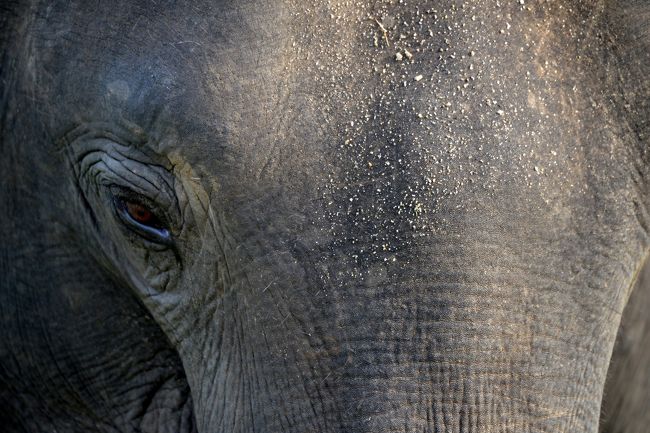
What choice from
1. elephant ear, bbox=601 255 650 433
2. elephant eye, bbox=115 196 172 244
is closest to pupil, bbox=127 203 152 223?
elephant eye, bbox=115 196 172 244

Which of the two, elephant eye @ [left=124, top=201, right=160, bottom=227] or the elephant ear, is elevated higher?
elephant eye @ [left=124, top=201, right=160, bottom=227]

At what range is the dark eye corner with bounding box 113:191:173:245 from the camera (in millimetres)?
2443

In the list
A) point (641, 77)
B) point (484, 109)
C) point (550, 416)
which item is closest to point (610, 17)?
point (641, 77)

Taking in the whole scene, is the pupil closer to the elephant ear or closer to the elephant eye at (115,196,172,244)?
the elephant eye at (115,196,172,244)

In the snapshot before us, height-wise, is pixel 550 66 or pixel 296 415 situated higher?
pixel 550 66

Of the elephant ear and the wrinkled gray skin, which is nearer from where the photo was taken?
the wrinkled gray skin

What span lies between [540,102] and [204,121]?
1.87 ft

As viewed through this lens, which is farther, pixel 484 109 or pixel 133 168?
pixel 133 168

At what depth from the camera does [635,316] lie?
2.79 metres

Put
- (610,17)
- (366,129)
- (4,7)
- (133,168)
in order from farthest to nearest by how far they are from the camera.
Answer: (4,7) → (133,168) → (610,17) → (366,129)

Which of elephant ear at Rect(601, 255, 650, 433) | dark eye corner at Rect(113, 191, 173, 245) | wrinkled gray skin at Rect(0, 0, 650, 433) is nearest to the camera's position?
wrinkled gray skin at Rect(0, 0, 650, 433)

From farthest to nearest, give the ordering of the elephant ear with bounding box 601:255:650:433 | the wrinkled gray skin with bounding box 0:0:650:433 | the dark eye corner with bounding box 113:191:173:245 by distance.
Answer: the elephant ear with bounding box 601:255:650:433 → the dark eye corner with bounding box 113:191:173:245 → the wrinkled gray skin with bounding box 0:0:650:433

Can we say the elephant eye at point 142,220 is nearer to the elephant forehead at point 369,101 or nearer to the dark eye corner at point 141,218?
the dark eye corner at point 141,218

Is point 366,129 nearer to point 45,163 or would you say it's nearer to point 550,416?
point 550,416
